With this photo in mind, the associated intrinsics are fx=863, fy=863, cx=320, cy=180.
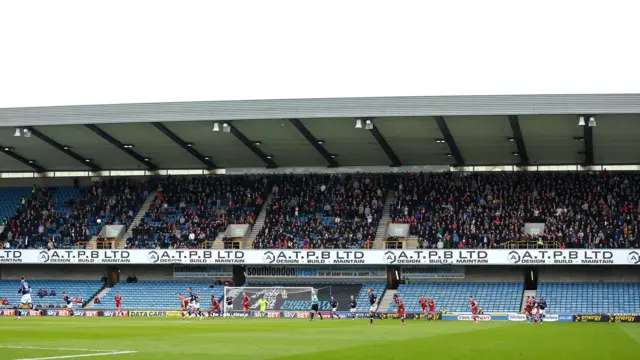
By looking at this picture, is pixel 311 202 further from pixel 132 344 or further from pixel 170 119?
pixel 132 344

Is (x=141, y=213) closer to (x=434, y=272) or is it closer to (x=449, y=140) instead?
(x=434, y=272)

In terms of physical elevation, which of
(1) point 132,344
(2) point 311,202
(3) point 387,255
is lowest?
(1) point 132,344

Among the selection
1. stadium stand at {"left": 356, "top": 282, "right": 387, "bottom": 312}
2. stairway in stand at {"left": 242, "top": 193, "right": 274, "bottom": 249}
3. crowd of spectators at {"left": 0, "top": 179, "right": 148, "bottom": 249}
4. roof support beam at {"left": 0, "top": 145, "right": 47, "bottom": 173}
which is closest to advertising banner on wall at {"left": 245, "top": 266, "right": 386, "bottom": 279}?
stadium stand at {"left": 356, "top": 282, "right": 387, "bottom": 312}

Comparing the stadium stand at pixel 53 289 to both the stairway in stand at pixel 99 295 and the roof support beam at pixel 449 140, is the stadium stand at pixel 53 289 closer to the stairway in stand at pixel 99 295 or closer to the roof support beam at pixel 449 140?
the stairway in stand at pixel 99 295

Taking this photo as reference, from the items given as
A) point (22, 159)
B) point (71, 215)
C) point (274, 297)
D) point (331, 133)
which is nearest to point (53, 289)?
point (71, 215)

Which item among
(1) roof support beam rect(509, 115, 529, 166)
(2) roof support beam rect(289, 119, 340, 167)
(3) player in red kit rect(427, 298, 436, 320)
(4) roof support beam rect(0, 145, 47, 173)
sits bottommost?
(3) player in red kit rect(427, 298, 436, 320)

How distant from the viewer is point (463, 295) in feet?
163

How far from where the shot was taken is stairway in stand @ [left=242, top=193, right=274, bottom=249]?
54306mm

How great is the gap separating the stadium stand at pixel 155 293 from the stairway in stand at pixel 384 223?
33.2 ft

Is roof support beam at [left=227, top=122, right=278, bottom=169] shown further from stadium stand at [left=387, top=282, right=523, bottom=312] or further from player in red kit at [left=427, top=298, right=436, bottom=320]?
player in red kit at [left=427, top=298, right=436, bottom=320]

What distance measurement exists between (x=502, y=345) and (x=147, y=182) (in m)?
44.0

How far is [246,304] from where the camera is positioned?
48000 mm

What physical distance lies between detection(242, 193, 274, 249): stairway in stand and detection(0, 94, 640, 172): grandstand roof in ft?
8.92

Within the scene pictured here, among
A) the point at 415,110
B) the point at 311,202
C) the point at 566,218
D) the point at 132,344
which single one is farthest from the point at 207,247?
the point at 132,344
